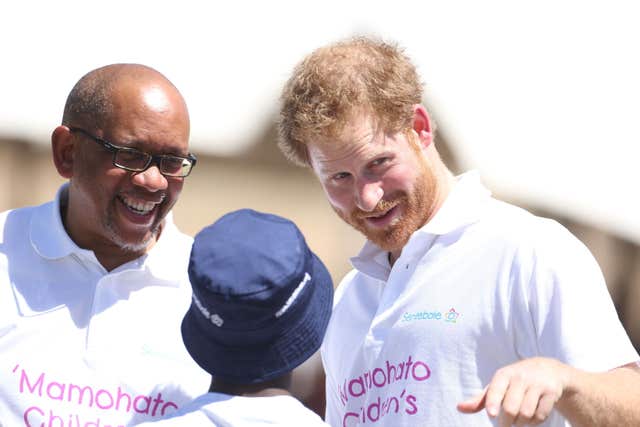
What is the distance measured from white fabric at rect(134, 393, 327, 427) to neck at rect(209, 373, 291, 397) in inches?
0.6

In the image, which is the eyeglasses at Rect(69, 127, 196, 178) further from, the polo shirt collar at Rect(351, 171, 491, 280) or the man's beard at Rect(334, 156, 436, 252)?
the polo shirt collar at Rect(351, 171, 491, 280)

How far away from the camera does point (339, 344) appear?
8.31 feet

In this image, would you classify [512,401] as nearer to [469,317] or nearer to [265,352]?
[265,352]

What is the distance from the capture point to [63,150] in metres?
2.73

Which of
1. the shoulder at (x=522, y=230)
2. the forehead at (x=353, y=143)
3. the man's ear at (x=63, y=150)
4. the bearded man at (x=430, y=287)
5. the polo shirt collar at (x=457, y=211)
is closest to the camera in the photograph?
the bearded man at (x=430, y=287)

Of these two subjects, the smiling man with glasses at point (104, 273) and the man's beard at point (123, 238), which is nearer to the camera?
the smiling man with glasses at point (104, 273)

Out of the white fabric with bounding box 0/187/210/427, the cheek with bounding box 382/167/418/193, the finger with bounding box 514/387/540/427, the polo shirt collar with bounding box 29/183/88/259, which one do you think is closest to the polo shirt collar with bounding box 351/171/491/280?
the cheek with bounding box 382/167/418/193

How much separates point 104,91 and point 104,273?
511 millimetres

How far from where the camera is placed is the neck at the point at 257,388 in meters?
1.65

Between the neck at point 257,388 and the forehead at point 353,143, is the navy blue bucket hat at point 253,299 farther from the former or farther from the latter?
the forehead at point 353,143

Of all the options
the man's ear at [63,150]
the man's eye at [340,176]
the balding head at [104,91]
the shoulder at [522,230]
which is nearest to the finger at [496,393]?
the shoulder at [522,230]

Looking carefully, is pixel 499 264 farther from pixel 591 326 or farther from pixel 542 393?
pixel 542 393

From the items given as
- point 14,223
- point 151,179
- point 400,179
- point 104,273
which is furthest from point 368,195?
point 14,223

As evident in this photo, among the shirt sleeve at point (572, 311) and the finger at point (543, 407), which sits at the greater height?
the finger at point (543, 407)
